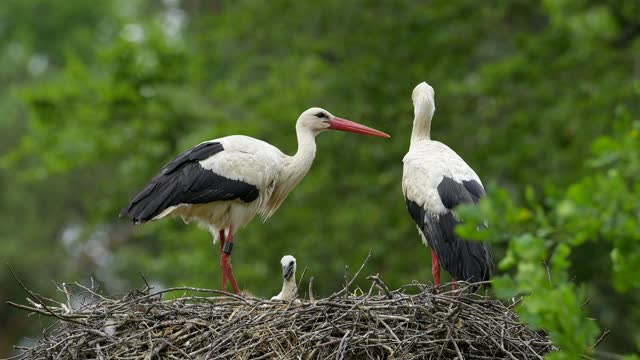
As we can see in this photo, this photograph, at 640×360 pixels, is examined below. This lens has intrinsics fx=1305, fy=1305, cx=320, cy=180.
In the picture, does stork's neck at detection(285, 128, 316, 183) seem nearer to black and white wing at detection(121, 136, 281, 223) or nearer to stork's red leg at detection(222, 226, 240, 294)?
black and white wing at detection(121, 136, 281, 223)

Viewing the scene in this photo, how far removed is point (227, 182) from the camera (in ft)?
34.0

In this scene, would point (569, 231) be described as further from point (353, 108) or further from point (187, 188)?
point (353, 108)

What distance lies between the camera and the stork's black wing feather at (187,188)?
9.97 m

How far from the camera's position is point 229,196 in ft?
34.2

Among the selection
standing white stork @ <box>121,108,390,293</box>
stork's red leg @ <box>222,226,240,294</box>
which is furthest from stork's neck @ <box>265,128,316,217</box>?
stork's red leg @ <box>222,226,240,294</box>

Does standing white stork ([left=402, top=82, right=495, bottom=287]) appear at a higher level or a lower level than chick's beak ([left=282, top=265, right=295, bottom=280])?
higher

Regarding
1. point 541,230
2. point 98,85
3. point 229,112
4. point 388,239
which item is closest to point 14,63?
point 98,85

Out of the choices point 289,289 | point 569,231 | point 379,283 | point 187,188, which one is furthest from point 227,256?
point 569,231

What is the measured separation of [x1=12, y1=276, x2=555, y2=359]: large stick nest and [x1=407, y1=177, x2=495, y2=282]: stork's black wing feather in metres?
0.46

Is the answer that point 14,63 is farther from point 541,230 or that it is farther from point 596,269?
point 541,230

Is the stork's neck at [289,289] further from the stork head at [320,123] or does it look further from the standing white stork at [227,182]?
the stork head at [320,123]

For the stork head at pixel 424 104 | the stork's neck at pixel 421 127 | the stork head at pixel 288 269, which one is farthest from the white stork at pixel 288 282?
the stork head at pixel 424 104

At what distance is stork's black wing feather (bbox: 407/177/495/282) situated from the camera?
9062mm

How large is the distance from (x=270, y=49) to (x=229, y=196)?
10725 millimetres
